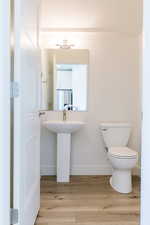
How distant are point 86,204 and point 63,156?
2.73 ft

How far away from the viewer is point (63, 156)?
9.78 ft

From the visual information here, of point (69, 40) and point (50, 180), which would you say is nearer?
point (50, 180)

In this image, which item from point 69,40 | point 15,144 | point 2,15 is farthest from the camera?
point 69,40

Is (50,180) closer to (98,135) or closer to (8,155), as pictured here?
(98,135)

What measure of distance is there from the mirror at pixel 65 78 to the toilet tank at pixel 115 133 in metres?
0.56

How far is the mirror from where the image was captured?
3.25 metres

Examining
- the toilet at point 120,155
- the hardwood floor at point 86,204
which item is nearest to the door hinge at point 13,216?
the hardwood floor at point 86,204

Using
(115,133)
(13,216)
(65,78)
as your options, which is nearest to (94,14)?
(65,78)

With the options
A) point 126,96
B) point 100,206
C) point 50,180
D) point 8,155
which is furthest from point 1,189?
point 126,96

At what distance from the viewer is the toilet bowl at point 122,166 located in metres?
2.50

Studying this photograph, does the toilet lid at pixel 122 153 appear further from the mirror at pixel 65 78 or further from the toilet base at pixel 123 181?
the mirror at pixel 65 78

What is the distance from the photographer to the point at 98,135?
3336 millimetres

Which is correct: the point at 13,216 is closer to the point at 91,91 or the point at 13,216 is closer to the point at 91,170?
the point at 91,170
